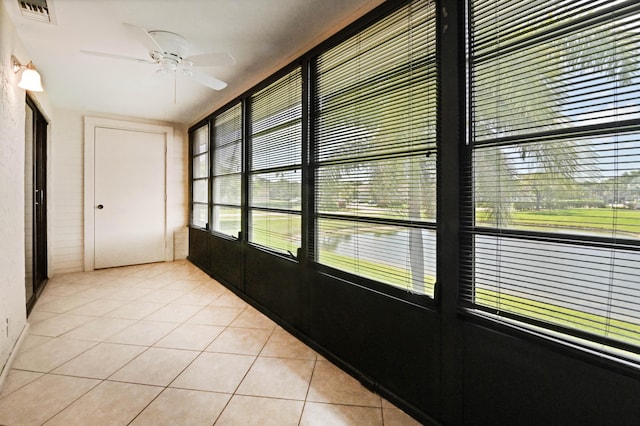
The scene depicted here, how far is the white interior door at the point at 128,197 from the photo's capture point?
491 centimetres

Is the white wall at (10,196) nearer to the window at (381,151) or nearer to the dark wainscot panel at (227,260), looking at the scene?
the dark wainscot panel at (227,260)

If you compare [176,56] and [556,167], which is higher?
[176,56]

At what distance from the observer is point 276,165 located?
9.93 ft

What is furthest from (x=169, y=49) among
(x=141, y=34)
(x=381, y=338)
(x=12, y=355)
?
(x=381, y=338)

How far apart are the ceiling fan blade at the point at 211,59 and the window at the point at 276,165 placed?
625 mm

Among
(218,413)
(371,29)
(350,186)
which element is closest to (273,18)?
(371,29)

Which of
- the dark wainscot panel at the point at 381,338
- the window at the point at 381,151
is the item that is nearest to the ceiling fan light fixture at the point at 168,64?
the window at the point at 381,151

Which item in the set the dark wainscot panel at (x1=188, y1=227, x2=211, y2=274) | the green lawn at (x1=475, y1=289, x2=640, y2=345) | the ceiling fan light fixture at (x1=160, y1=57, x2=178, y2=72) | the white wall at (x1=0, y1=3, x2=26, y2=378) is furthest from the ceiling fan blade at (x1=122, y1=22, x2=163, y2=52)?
the dark wainscot panel at (x1=188, y1=227, x2=211, y2=274)

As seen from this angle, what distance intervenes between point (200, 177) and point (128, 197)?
125 centimetres

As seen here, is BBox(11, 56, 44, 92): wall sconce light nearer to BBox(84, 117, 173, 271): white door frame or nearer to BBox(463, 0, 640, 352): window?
BBox(84, 117, 173, 271): white door frame

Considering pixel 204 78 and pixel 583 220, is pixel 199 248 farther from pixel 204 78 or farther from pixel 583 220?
pixel 583 220

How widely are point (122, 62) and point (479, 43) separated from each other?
3.17 meters

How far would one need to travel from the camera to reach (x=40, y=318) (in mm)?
3020

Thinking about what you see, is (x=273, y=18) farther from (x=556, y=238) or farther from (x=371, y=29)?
(x=556, y=238)
